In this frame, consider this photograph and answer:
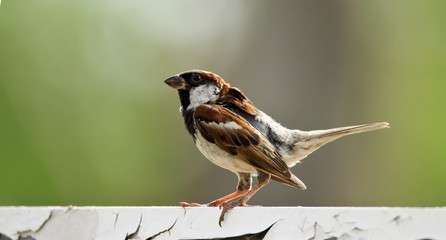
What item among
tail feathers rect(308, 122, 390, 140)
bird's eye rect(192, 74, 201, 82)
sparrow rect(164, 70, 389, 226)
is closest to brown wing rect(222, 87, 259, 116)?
sparrow rect(164, 70, 389, 226)

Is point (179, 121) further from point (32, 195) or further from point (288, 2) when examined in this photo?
point (288, 2)

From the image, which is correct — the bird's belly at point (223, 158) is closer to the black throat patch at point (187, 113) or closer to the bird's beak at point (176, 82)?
the black throat patch at point (187, 113)

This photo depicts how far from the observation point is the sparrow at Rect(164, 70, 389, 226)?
2678 mm

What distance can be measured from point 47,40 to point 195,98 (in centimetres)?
621

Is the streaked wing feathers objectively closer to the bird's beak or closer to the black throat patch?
the black throat patch

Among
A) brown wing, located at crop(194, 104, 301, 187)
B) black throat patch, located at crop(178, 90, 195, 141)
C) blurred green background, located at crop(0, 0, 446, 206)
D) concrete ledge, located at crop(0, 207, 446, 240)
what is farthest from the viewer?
blurred green background, located at crop(0, 0, 446, 206)

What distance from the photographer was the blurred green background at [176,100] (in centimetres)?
553

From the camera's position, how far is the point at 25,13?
8.54m

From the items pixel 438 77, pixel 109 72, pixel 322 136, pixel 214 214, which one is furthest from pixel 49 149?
pixel 214 214

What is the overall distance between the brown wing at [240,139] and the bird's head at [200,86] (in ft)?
0.40

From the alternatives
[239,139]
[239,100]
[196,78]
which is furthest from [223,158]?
[196,78]

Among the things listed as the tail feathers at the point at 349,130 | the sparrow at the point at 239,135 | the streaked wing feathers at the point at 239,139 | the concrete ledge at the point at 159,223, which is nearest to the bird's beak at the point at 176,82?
the sparrow at the point at 239,135

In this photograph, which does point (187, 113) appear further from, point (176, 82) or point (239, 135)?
point (239, 135)

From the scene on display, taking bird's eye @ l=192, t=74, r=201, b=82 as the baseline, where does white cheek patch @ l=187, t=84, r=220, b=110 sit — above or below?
below
